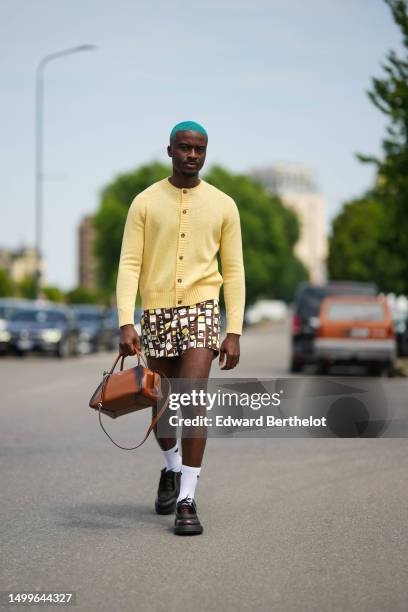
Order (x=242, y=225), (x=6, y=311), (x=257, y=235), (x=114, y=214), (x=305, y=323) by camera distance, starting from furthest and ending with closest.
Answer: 1. (x=257, y=235)
2. (x=242, y=225)
3. (x=114, y=214)
4. (x=6, y=311)
5. (x=305, y=323)

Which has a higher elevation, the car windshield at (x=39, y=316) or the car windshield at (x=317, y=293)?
the car windshield at (x=317, y=293)

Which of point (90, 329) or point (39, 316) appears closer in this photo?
point (39, 316)

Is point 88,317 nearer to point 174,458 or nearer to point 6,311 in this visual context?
point 6,311

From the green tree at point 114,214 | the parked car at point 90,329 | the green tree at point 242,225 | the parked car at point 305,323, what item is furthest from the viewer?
the green tree at point 242,225

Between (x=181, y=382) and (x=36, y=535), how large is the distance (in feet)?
3.52

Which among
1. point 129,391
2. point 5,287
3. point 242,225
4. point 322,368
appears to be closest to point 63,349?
point 322,368

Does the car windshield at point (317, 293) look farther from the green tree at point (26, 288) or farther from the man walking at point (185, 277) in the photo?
the green tree at point (26, 288)

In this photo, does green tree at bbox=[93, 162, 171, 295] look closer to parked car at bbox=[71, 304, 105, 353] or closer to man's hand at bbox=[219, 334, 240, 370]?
parked car at bbox=[71, 304, 105, 353]

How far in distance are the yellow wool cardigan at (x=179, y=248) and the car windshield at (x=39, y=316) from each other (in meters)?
26.4

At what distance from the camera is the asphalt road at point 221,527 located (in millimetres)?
4875

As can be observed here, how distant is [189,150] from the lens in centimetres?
613

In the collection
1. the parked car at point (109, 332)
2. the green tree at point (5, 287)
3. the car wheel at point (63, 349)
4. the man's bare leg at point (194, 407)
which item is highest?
the man's bare leg at point (194, 407)

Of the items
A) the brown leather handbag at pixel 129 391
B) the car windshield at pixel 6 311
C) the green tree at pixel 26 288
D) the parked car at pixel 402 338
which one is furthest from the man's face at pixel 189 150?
the green tree at pixel 26 288

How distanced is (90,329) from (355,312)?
16214mm
